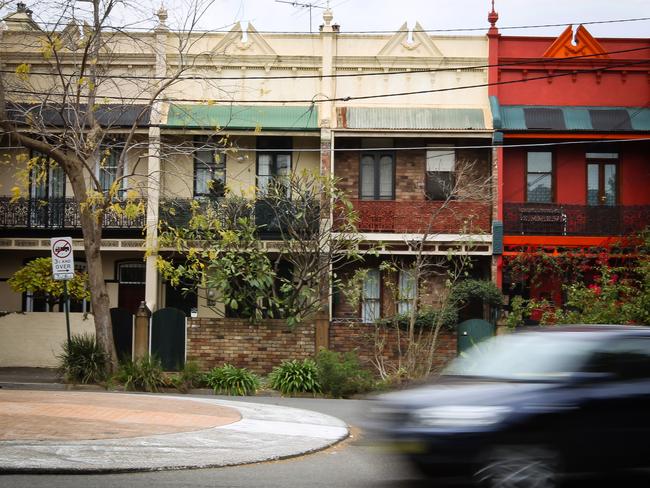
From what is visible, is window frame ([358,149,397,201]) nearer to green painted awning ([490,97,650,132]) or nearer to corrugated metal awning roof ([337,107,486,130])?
corrugated metal awning roof ([337,107,486,130])

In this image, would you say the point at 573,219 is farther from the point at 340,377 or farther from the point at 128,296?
the point at 128,296

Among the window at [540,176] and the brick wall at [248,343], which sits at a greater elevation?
the window at [540,176]

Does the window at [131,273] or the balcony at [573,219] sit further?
the window at [131,273]

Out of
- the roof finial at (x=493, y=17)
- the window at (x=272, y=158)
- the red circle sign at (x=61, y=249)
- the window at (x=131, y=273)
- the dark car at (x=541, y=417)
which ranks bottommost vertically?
the dark car at (x=541, y=417)

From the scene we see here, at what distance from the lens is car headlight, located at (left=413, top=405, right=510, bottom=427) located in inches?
258

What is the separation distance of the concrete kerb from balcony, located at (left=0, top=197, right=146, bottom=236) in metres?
14.1

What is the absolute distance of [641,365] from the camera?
7.06 meters

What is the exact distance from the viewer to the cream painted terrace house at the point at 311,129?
2473 centimetres

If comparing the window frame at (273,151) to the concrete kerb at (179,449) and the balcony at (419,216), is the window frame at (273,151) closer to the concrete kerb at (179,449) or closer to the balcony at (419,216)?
the balcony at (419,216)

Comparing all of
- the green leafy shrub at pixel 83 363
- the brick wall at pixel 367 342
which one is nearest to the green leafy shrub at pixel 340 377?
the brick wall at pixel 367 342

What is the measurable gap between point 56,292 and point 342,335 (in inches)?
307

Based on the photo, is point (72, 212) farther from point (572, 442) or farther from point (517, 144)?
point (572, 442)

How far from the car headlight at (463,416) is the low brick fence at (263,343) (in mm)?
14723

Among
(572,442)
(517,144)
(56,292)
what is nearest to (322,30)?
(517,144)
